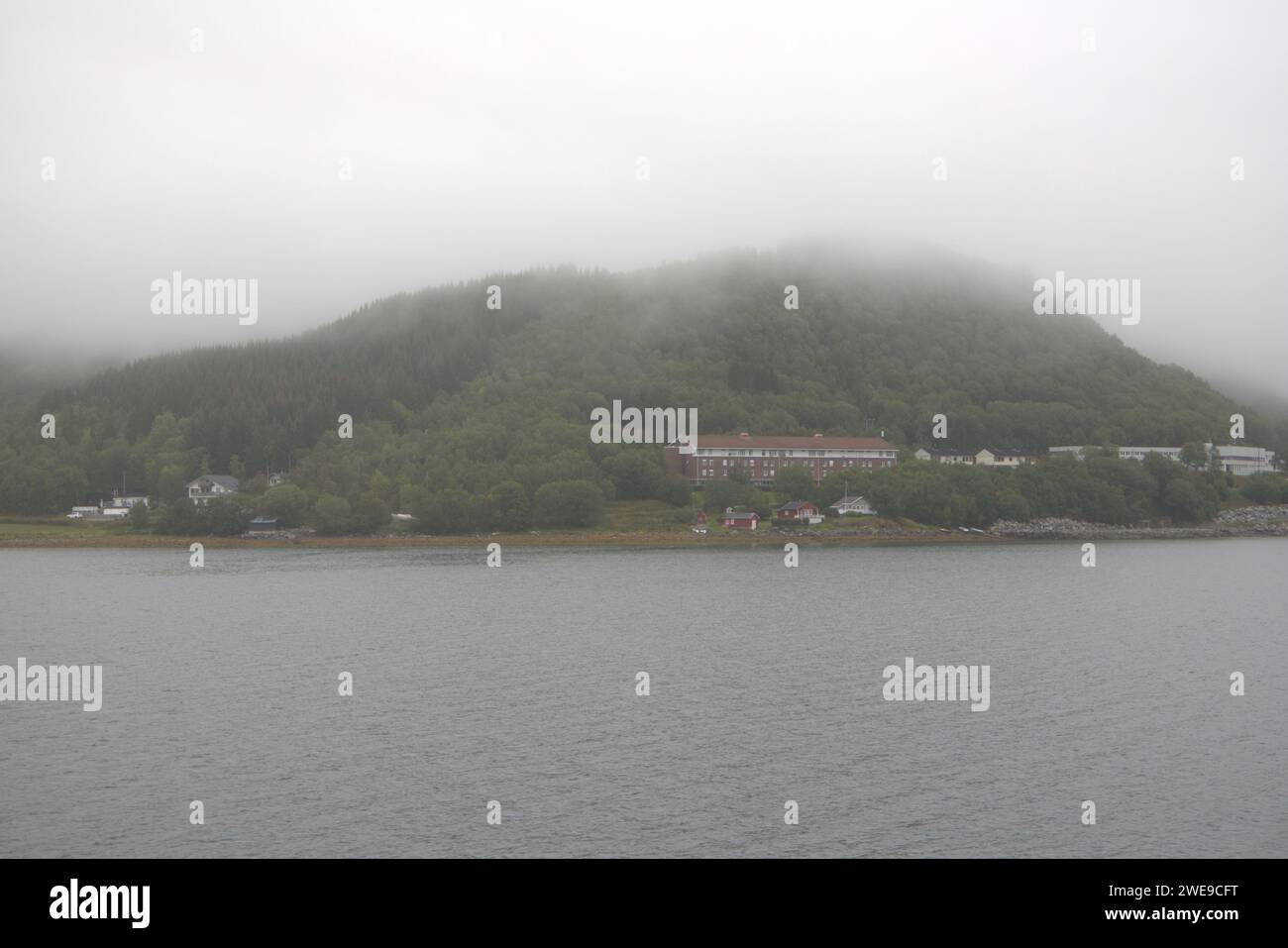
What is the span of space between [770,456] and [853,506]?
48.5 feet

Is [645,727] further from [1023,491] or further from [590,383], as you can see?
[590,383]

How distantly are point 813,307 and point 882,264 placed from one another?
24.4 m

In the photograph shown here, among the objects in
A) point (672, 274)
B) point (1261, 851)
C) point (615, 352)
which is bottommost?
point (1261, 851)

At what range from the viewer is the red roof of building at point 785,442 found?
110875 millimetres

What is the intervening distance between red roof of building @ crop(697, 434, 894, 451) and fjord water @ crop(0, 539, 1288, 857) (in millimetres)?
58531

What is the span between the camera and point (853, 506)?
3957 inches

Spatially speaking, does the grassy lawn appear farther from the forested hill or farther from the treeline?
the treeline

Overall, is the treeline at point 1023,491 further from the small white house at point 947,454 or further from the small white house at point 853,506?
the small white house at point 947,454

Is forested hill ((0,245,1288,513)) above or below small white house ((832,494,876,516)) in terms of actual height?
above

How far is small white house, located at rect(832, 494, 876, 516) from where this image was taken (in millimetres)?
100125

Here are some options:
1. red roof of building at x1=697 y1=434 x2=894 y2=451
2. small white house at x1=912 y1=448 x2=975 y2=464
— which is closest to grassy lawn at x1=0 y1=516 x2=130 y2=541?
red roof of building at x1=697 y1=434 x2=894 y2=451

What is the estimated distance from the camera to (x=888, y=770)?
22.6 metres
